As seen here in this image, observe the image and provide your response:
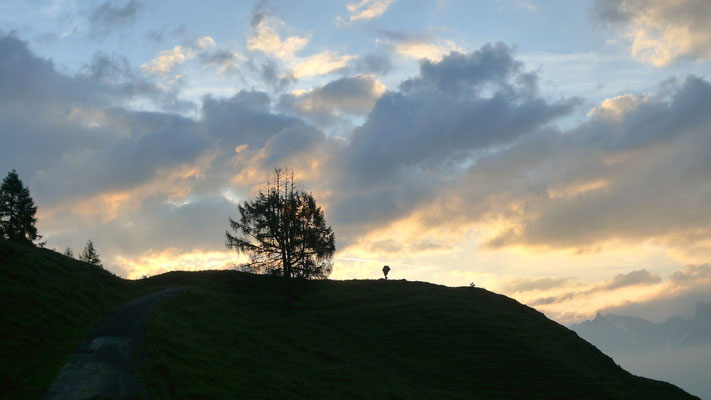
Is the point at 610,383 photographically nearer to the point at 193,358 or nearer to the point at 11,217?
the point at 193,358

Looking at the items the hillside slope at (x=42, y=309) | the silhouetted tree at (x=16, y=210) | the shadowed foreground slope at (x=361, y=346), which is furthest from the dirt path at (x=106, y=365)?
the silhouetted tree at (x=16, y=210)

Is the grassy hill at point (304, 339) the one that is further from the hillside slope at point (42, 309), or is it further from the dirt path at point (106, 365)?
the dirt path at point (106, 365)

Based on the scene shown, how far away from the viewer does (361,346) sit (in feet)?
156

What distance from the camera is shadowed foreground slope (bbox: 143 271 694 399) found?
3075cm

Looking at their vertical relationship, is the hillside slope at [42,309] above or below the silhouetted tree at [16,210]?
below

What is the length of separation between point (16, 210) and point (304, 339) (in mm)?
54971

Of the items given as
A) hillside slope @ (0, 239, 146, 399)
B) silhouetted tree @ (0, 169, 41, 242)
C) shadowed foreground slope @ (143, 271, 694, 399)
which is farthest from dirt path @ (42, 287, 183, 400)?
silhouetted tree @ (0, 169, 41, 242)

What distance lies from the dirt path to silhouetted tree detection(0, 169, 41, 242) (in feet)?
163

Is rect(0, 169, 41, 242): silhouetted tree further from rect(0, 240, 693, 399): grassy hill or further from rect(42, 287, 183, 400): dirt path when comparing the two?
rect(42, 287, 183, 400): dirt path

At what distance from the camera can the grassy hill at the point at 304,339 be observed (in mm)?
28000

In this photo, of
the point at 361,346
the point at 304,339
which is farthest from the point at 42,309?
the point at 361,346

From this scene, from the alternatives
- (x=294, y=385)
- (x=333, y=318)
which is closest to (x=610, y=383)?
(x=333, y=318)

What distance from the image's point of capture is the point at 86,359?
86.4ft

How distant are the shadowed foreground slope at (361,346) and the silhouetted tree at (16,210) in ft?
98.3
